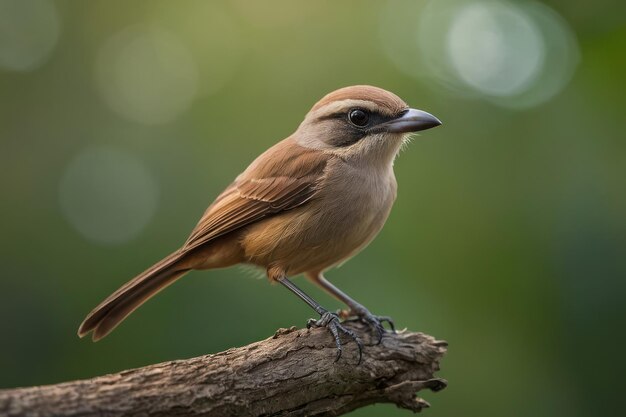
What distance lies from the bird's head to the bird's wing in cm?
19

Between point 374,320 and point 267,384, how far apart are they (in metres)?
1.20

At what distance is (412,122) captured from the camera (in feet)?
16.3

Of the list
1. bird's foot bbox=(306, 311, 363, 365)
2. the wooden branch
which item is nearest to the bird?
bird's foot bbox=(306, 311, 363, 365)

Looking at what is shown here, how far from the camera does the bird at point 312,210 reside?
4844 mm

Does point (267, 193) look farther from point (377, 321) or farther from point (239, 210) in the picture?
point (377, 321)

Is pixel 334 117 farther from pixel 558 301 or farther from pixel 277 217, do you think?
pixel 558 301

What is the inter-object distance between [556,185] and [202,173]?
295 cm

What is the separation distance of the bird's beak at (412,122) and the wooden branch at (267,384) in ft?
4.71

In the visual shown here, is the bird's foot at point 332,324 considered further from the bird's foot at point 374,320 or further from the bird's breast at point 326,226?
the bird's breast at point 326,226

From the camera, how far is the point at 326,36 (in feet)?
21.0

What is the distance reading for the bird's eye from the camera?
5145 mm

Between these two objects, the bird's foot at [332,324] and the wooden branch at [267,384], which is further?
the bird's foot at [332,324]

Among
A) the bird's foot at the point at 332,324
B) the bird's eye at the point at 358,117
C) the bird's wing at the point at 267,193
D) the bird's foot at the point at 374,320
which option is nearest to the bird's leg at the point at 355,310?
the bird's foot at the point at 374,320

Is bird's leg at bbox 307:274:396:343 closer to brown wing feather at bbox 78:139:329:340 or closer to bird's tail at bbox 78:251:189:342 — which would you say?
brown wing feather at bbox 78:139:329:340
